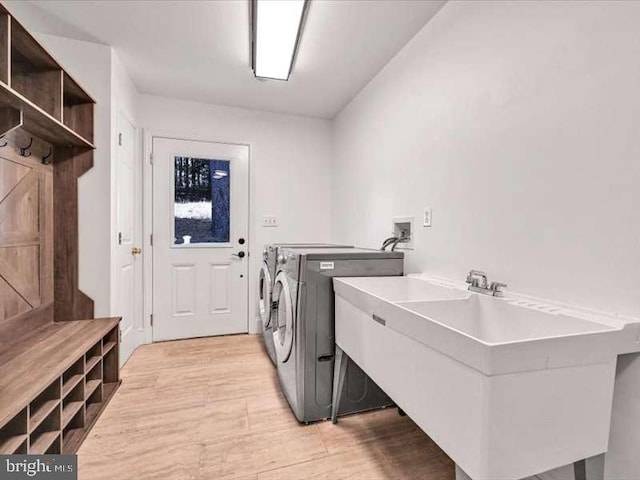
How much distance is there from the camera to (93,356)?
186cm

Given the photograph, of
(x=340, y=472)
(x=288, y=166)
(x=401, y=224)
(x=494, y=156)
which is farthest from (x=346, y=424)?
(x=288, y=166)

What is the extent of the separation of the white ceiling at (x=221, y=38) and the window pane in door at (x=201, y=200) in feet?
2.15

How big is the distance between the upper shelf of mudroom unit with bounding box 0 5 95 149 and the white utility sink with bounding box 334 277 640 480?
1.78 meters

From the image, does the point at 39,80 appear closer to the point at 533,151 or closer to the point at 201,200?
the point at 201,200

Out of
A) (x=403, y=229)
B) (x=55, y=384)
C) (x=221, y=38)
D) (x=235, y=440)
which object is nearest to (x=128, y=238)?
(x=55, y=384)

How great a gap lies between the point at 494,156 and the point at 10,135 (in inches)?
94.3

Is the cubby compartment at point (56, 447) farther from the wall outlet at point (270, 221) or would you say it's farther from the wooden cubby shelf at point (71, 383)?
the wall outlet at point (270, 221)

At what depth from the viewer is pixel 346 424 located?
1741mm

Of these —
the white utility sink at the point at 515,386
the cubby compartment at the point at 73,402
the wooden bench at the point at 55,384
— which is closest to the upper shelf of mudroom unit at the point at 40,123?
the wooden bench at the point at 55,384

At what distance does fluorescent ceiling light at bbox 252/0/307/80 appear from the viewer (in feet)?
5.34

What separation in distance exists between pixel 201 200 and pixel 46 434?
213 cm

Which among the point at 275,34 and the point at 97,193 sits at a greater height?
the point at 275,34

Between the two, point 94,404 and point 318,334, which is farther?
point 94,404

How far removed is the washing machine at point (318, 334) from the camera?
171cm
